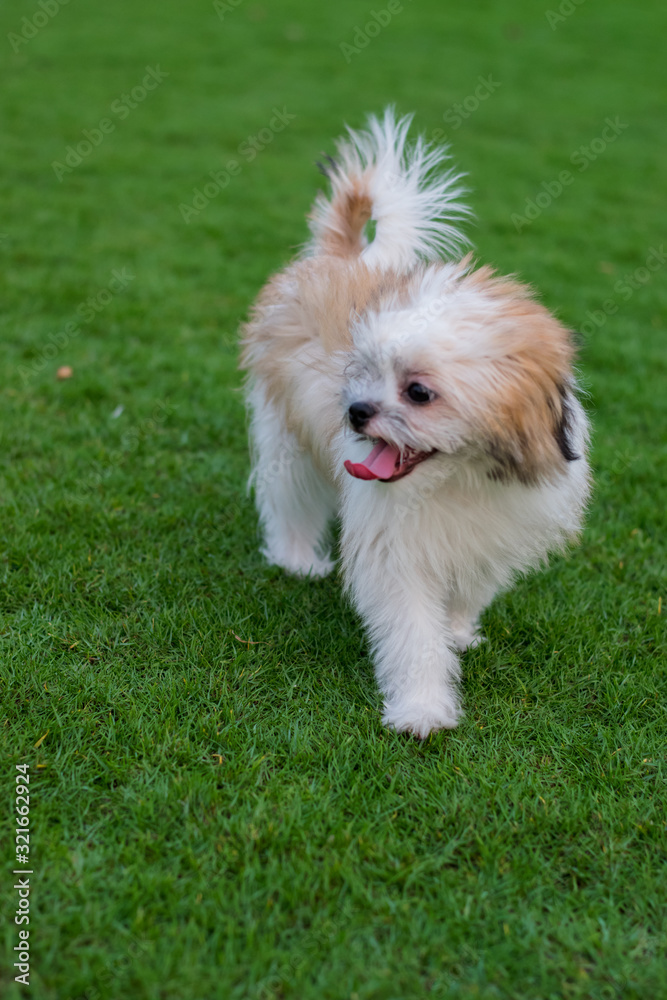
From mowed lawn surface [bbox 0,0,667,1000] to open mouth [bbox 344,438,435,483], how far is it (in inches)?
33.1

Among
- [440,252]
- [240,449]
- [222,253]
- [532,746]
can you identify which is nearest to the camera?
[532,746]

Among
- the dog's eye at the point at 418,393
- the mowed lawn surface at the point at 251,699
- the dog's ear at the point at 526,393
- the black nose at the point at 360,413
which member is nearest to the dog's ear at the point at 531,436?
the dog's ear at the point at 526,393

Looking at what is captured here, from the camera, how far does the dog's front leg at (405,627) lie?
2.60m

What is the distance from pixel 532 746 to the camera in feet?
8.59

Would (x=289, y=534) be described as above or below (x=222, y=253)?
above

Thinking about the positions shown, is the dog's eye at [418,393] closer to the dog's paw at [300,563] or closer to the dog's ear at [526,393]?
the dog's ear at [526,393]

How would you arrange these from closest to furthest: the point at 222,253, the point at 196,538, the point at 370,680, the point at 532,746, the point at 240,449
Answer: the point at 532,746
the point at 370,680
the point at 196,538
the point at 240,449
the point at 222,253

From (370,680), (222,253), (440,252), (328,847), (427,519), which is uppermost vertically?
(440,252)

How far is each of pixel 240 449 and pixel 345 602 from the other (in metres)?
→ 1.32

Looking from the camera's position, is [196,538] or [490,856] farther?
[196,538]

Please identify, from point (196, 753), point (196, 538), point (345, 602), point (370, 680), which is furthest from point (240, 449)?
point (196, 753)

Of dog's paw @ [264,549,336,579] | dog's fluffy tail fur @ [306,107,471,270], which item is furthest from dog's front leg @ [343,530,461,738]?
dog's fluffy tail fur @ [306,107,471,270]

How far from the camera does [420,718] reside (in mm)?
2598

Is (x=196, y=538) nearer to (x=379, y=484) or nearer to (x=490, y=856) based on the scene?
(x=379, y=484)
